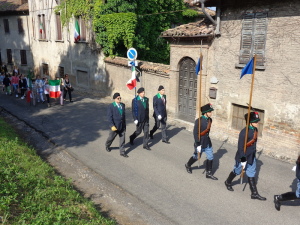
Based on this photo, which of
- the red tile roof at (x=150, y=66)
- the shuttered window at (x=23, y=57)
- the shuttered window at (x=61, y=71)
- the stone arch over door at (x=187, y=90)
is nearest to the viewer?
the stone arch over door at (x=187, y=90)

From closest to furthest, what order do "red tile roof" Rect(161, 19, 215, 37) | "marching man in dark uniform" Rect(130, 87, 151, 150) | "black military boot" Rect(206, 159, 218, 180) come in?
"black military boot" Rect(206, 159, 218, 180), "marching man in dark uniform" Rect(130, 87, 151, 150), "red tile roof" Rect(161, 19, 215, 37)

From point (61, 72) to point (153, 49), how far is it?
874 cm

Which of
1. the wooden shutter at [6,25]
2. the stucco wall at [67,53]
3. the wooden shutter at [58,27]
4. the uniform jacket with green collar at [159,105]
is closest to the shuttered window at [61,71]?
the stucco wall at [67,53]

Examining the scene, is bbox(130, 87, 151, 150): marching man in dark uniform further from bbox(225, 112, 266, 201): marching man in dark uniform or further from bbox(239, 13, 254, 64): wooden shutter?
bbox(225, 112, 266, 201): marching man in dark uniform

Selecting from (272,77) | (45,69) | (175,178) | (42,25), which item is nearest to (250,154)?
(175,178)

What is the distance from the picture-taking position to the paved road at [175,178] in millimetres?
6055

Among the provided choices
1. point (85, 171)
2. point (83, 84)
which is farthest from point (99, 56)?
point (85, 171)

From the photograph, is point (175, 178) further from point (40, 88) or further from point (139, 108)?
point (40, 88)

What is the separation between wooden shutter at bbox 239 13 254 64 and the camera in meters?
9.48

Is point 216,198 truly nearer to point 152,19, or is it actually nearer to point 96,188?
point 96,188

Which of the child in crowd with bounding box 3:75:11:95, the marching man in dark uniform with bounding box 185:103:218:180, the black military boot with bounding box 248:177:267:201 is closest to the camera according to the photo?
the black military boot with bounding box 248:177:267:201

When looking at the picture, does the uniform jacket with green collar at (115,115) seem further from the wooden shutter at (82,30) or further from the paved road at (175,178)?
the wooden shutter at (82,30)

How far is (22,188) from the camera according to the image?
6.09 metres

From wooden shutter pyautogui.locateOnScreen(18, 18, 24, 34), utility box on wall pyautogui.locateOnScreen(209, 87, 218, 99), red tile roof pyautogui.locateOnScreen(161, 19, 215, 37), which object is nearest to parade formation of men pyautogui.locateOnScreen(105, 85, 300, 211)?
utility box on wall pyautogui.locateOnScreen(209, 87, 218, 99)
